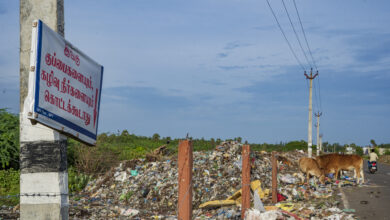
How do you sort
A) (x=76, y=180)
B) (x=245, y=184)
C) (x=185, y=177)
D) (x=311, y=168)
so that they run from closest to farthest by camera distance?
(x=185, y=177), (x=245, y=184), (x=311, y=168), (x=76, y=180)

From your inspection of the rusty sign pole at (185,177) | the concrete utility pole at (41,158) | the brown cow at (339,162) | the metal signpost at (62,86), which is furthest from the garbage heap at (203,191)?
the metal signpost at (62,86)

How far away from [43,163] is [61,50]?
1.54m

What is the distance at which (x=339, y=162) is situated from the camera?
17.4 m

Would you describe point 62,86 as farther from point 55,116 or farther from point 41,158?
point 41,158

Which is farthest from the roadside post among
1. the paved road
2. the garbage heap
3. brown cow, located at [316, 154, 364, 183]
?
brown cow, located at [316, 154, 364, 183]

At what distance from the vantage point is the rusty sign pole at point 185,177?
5.98 metres

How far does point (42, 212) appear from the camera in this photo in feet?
16.7

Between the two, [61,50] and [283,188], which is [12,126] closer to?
[283,188]

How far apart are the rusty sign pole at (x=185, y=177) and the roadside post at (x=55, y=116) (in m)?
1.46

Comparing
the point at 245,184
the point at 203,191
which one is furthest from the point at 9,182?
the point at 245,184

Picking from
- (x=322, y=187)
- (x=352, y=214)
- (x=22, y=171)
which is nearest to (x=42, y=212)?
(x=22, y=171)

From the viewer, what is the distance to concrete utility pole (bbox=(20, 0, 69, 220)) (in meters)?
5.03

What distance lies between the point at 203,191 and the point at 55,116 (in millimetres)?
11638

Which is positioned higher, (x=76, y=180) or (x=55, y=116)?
(x=55, y=116)
